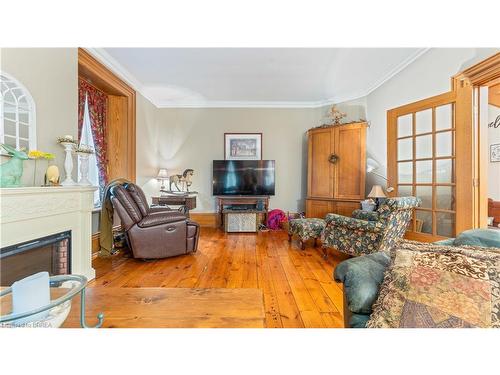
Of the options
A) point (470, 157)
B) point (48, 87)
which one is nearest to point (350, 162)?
point (470, 157)

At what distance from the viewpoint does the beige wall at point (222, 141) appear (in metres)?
4.71

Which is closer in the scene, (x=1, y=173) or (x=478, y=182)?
(x=1, y=173)

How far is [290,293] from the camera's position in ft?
6.38

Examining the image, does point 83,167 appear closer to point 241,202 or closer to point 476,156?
point 241,202

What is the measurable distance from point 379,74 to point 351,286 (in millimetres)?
3763

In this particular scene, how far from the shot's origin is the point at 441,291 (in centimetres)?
77

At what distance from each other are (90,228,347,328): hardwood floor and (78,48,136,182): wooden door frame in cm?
171

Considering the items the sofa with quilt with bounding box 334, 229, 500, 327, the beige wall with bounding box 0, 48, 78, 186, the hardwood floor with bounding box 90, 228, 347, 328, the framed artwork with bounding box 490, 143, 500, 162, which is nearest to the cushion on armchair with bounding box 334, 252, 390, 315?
the sofa with quilt with bounding box 334, 229, 500, 327

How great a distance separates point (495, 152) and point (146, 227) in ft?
22.4

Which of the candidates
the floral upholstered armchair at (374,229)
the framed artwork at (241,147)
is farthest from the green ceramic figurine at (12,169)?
the framed artwork at (241,147)

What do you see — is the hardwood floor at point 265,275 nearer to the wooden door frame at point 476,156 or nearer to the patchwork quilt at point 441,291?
the patchwork quilt at point 441,291
